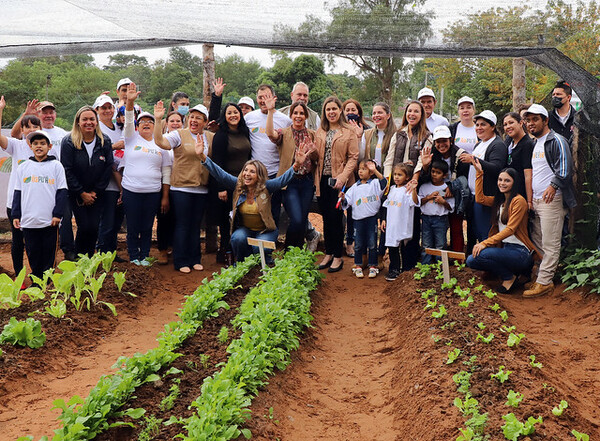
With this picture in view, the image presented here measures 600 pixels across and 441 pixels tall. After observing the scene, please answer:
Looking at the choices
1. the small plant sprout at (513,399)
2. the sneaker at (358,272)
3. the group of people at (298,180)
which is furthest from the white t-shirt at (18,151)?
the small plant sprout at (513,399)

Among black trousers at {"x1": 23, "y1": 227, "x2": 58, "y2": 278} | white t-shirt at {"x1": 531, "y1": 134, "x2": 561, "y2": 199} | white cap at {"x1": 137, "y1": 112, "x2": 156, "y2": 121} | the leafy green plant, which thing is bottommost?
the leafy green plant

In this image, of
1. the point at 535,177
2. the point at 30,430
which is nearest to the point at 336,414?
the point at 30,430

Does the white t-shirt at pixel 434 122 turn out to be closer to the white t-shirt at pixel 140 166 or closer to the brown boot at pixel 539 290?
the brown boot at pixel 539 290

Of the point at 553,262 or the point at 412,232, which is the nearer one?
the point at 553,262

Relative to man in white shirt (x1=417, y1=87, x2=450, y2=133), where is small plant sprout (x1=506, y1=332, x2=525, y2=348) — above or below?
below

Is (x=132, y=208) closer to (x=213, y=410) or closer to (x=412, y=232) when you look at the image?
(x=412, y=232)

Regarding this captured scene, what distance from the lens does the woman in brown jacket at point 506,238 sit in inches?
278

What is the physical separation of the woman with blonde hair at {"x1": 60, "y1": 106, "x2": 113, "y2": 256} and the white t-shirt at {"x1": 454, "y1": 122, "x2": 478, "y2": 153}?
4.41m

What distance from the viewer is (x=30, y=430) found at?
13.1 ft

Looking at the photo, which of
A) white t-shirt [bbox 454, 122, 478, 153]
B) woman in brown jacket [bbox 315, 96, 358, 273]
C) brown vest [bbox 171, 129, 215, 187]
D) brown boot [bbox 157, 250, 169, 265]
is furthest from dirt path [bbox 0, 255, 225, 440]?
white t-shirt [bbox 454, 122, 478, 153]

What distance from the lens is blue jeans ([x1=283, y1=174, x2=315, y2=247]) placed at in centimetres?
807

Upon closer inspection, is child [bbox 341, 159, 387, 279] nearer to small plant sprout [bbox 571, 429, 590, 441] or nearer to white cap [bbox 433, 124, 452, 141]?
white cap [bbox 433, 124, 452, 141]

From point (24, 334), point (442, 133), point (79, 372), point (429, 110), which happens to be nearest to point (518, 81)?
point (429, 110)

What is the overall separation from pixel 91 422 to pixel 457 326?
313cm
